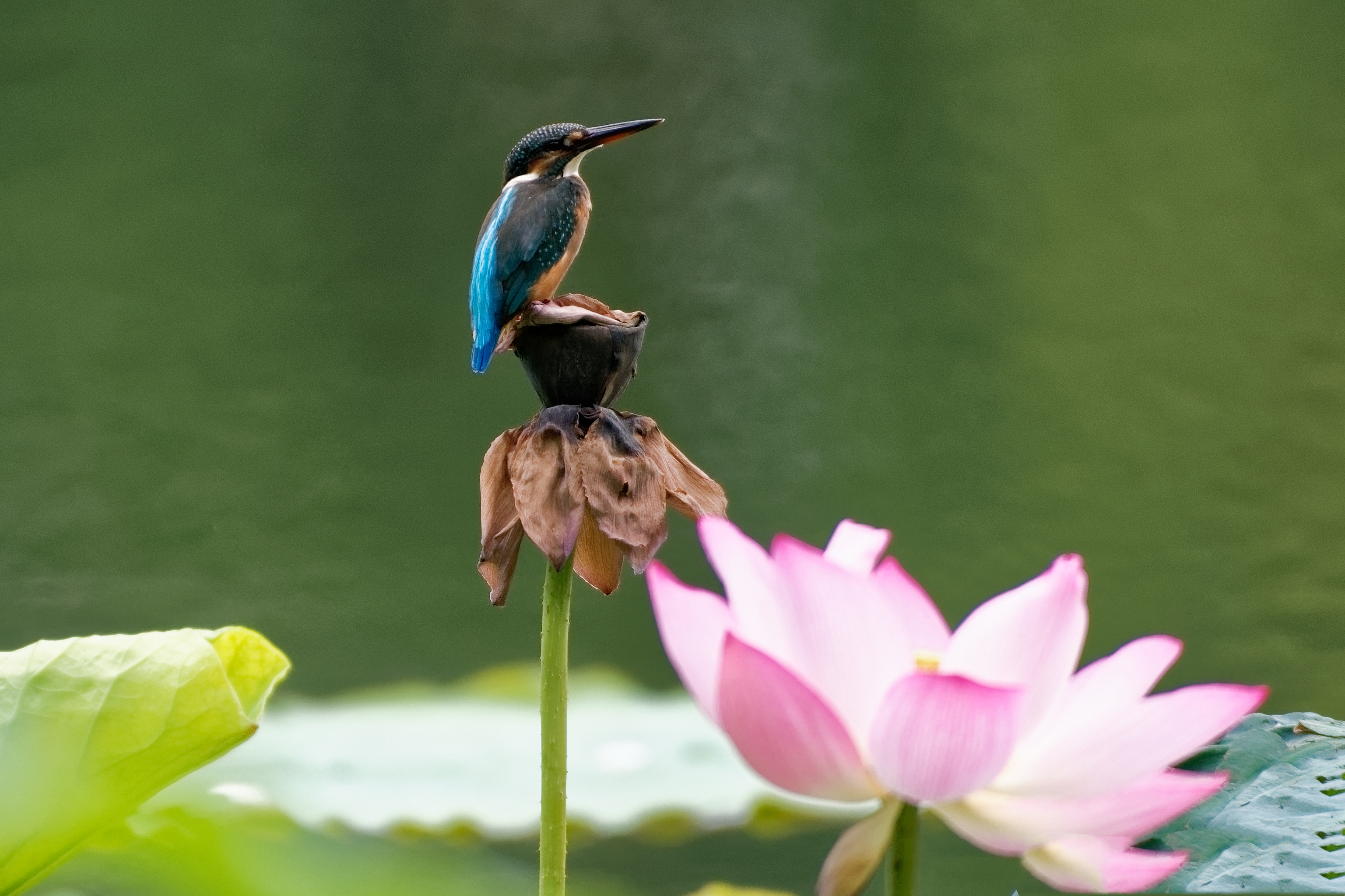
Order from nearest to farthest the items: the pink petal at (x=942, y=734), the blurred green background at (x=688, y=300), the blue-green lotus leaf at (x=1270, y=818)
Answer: the pink petal at (x=942, y=734), the blue-green lotus leaf at (x=1270, y=818), the blurred green background at (x=688, y=300)

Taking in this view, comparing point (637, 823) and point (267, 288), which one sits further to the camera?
point (267, 288)

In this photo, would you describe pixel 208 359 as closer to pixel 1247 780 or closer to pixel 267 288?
pixel 267 288

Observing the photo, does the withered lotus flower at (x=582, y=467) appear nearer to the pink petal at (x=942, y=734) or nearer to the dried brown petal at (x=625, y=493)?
the dried brown petal at (x=625, y=493)

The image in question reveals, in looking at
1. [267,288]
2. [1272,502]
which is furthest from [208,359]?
[1272,502]

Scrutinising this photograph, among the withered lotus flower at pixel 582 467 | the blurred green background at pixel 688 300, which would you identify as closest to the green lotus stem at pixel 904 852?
the withered lotus flower at pixel 582 467

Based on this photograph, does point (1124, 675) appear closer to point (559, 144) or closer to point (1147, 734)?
point (1147, 734)

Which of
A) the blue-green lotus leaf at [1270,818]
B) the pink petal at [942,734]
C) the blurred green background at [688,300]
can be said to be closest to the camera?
the pink petal at [942,734]
